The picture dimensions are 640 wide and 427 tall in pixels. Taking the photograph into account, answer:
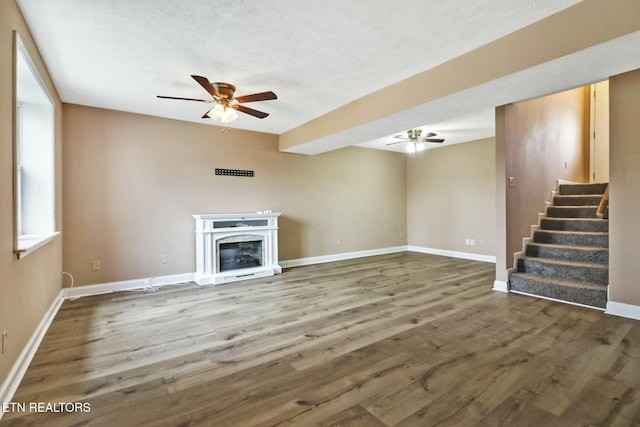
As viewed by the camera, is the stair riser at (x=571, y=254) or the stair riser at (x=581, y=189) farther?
→ the stair riser at (x=581, y=189)

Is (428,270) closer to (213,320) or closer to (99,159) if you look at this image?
(213,320)

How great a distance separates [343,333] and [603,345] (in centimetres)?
218

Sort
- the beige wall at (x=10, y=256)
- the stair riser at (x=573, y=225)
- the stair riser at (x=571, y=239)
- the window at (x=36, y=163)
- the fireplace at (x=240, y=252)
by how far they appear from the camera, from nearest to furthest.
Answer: the beige wall at (x=10, y=256) < the window at (x=36, y=163) < the stair riser at (x=571, y=239) < the stair riser at (x=573, y=225) < the fireplace at (x=240, y=252)

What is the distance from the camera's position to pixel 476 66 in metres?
2.69

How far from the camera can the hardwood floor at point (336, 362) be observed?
5.63 feet

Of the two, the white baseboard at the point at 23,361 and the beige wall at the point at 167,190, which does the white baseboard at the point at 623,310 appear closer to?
the beige wall at the point at 167,190

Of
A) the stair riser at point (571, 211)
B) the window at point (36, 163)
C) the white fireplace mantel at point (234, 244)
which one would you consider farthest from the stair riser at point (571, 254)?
the window at point (36, 163)

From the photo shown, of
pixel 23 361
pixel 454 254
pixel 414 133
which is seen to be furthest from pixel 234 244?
pixel 454 254

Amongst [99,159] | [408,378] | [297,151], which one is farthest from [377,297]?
[99,159]

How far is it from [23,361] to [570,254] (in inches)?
236

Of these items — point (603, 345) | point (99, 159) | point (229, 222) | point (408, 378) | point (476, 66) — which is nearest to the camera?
point (408, 378)

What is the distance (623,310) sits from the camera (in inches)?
124

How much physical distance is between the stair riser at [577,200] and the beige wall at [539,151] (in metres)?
0.18

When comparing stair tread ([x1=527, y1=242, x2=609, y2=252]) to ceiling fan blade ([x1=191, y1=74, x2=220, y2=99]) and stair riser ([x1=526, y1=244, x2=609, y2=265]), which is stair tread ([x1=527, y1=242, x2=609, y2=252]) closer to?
stair riser ([x1=526, y1=244, x2=609, y2=265])
